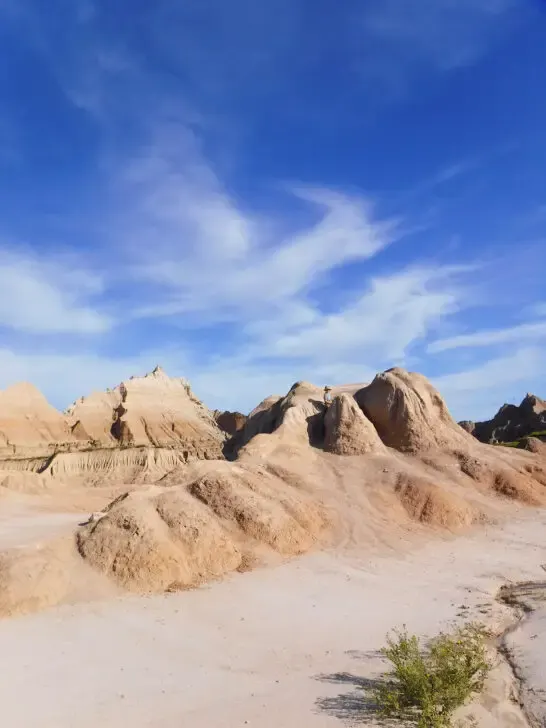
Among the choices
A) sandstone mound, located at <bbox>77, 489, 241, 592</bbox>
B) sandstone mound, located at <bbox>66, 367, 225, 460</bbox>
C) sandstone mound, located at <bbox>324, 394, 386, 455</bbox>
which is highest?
sandstone mound, located at <bbox>66, 367, 225, 460</bbox>

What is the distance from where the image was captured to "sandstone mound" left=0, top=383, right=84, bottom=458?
60312 millimetres

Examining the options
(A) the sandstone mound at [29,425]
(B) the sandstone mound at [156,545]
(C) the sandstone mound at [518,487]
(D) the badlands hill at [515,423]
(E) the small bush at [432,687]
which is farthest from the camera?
(D) the badlands hill at [515,423]

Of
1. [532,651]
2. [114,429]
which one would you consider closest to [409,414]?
[532,651]

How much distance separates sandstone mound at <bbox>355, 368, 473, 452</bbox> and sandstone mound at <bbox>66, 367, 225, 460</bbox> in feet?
122

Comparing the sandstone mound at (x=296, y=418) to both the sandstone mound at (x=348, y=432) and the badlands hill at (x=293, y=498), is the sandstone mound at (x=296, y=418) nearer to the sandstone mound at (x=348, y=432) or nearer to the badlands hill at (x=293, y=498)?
the badlands hill at (x=293, y=498)

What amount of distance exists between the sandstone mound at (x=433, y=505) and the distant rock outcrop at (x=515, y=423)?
4206 cm

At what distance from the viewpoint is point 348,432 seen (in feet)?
80.6

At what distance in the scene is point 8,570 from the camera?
12.3 m

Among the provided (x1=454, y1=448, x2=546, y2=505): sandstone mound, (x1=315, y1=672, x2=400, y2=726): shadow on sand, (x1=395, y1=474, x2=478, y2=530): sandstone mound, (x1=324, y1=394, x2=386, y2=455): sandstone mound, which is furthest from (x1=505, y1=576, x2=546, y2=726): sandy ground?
(x1=324, y1=394, x2=386, y2=455): sandstone mound

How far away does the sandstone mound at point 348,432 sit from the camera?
24.3 m

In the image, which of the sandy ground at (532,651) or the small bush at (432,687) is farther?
the sandy ground at (532,651)

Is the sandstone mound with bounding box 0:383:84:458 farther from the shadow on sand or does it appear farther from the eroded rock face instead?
the shadow on sand

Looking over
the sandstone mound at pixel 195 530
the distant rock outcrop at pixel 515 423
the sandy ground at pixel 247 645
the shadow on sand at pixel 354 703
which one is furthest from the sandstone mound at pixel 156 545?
the distant rock outcrop at pixel 515 423

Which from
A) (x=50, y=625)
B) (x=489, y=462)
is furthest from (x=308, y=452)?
(x=50, y=625)
